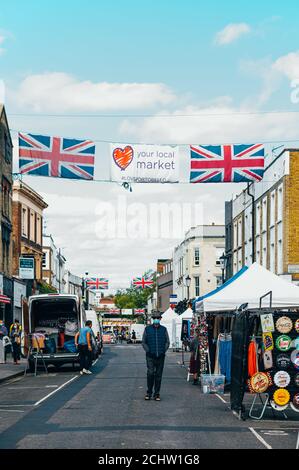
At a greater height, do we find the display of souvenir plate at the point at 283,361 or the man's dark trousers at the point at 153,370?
the display of souvenir plate at the point at 283,361

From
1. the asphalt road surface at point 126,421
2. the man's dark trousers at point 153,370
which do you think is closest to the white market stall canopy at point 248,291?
the asphalt road surface at point 126,421

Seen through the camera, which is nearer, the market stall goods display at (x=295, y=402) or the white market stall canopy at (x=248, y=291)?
the market stall goods display at (x=295, y=402)

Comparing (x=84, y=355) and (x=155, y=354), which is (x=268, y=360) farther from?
(x=84, y=355)

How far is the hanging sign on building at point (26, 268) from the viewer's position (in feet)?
177

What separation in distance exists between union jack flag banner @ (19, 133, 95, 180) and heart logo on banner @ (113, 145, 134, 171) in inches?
29.3

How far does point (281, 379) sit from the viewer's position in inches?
600

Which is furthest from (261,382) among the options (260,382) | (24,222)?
(24,222)

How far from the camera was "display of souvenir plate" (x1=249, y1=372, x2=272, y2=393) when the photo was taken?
1523 centimetres

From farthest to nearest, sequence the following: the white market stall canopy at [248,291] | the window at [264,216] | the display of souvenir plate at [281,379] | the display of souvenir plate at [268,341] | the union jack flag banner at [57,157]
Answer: the window at [264,216] < the union jack flag banner at [57,157] < the white market stall canopy at [248,291] < the display of souvenir plate at [268,341] < the display of souvenir plate at [281,379]

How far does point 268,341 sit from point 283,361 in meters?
0.44

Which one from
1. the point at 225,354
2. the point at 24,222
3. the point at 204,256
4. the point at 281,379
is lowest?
the point at 225,354

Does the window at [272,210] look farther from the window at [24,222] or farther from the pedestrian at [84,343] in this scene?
the window at [24,222]

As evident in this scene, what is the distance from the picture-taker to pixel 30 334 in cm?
3009

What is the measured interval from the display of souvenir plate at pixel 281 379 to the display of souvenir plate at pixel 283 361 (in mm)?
114
